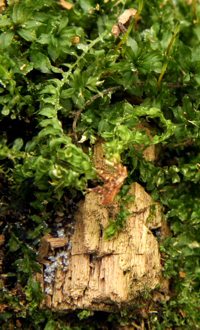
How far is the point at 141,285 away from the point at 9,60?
3.86 ft

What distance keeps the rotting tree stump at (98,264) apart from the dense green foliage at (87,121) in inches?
3.4

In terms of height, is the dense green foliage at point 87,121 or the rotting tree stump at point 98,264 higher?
the dense green foliage at point 87,121

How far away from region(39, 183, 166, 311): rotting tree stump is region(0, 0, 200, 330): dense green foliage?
0.09 m

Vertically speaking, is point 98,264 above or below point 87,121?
below

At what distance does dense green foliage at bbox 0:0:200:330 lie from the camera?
2346mm

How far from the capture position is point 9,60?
233cm

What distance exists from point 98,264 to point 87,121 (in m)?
0.66

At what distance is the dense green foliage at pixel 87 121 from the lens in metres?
2.35

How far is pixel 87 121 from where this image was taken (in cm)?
243

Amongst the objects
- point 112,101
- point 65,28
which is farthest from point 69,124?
point 65,28

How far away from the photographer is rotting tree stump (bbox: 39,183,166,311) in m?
2.34

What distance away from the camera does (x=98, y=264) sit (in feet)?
7.79

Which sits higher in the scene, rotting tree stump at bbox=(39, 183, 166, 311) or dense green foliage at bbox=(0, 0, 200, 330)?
dense green foliage at bbox=(0, 0, 200, 330)

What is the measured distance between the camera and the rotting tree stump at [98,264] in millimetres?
2336
